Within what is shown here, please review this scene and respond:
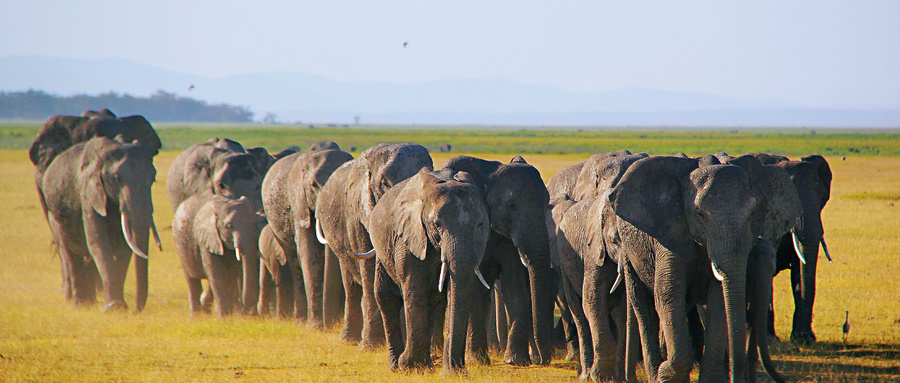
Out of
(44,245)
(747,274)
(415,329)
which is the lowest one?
(44,245)

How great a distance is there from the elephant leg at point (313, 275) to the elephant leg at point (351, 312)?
97 centimetres

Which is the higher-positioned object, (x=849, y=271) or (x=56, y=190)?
(x=56, y=190)

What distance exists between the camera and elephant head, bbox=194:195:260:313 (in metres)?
11.4

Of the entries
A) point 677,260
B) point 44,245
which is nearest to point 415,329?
point 677,260

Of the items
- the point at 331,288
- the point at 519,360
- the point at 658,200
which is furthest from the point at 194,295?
the point at 658,200

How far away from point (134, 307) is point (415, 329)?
6.66 metres

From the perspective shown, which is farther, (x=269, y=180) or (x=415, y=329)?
(x=269, y=180)

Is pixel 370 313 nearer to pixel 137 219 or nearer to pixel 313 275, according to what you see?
pixel 313 275

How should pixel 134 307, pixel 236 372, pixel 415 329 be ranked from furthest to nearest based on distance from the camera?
pixel 134 307 < pixel 236 372 < pixel 415 329

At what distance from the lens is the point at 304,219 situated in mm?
11281

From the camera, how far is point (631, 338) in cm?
759

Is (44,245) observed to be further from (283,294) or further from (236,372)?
(236,372)

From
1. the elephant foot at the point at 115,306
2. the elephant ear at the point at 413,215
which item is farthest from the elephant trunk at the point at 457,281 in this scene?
the elephant foot at the point at 115,306

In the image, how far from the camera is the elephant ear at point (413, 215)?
755cm
